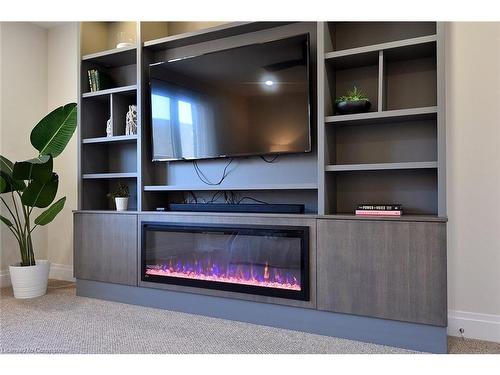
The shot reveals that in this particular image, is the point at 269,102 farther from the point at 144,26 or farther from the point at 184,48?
the point at 144,26

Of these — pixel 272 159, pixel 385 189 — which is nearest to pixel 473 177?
pixel 385 189

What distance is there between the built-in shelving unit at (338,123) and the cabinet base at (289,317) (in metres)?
0.62

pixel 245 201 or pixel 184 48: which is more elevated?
pixel 184 48

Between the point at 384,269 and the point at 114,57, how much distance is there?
2.58m

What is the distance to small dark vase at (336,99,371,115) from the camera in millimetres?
2303

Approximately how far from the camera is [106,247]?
9.93 ft

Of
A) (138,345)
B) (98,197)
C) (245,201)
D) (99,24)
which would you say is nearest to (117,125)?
(98,197)

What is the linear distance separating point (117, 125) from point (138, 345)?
1.80 m

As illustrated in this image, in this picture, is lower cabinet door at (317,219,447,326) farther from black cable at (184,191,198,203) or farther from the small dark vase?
black cable at (184,191,198,203)

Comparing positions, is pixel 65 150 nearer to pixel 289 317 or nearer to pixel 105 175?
pixel 105 175

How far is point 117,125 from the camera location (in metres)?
3.20

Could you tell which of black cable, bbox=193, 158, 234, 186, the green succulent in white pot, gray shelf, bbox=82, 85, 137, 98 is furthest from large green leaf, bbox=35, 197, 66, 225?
black cable, bbox=193, 158, 234, 186

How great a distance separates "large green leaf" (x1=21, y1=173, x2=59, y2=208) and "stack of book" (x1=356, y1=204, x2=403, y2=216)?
7.58 feet

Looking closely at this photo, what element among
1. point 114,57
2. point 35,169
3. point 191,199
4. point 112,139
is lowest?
point 191,199
